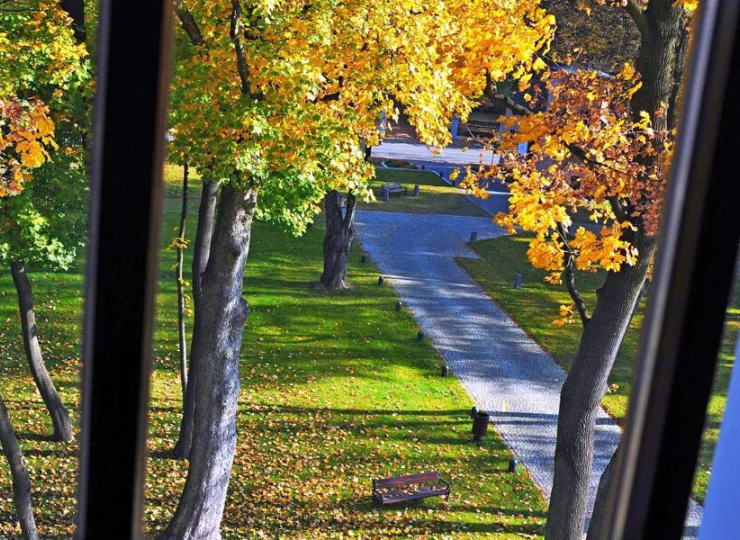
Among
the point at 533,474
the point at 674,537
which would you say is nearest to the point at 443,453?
the point at 533,474

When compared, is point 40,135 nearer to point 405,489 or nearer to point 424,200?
point 405,489

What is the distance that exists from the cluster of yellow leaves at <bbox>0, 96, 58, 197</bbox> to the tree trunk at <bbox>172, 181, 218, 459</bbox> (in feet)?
3.52

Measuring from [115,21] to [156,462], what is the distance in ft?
11.9

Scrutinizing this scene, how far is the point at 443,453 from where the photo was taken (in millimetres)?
4113

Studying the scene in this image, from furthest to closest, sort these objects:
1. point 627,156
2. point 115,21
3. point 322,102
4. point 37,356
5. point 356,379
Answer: point 356,379, point 37,356, point 322,102, point 627,156, point 115,21

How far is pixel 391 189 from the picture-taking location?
7.41m

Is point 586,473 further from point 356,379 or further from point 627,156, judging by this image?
point 356,379

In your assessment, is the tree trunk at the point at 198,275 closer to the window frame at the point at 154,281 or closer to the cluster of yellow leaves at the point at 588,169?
the cluster of yellow leaves at the point at 588,169

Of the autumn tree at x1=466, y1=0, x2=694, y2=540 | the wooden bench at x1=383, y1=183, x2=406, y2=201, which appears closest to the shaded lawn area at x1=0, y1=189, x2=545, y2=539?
the autumn tree at x1=466, y1=0, x2=694, y2=540

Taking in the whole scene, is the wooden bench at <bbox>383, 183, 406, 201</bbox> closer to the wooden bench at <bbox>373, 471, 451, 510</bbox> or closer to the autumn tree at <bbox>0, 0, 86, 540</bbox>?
the wooden bench at <bbox>373, 471, 451, 510</bbox>

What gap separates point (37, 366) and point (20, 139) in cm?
136

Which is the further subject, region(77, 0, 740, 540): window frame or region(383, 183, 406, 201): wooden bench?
region(383, 183, 406, 201): wooden bench

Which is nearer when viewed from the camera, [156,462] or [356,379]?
[156,462]

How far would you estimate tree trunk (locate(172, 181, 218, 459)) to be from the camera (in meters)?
3.47
